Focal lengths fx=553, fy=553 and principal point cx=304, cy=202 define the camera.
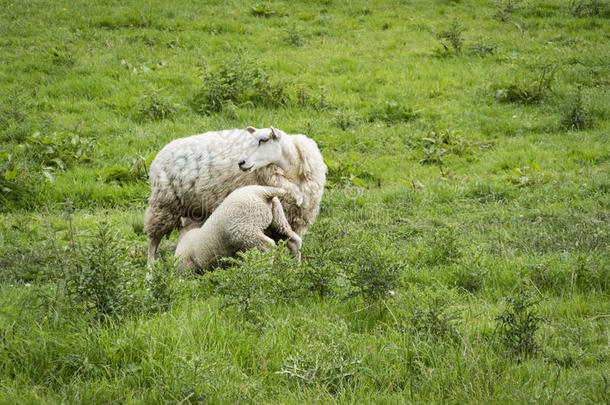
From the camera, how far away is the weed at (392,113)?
35.4 ft

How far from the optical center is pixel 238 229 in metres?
5.27

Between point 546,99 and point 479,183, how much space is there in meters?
4.36

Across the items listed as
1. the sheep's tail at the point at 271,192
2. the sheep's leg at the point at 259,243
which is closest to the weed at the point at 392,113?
the sheep's tail at the point at 271,192

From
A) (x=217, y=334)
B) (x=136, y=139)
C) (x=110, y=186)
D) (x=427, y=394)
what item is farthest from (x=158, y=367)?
(x=136, y=139)

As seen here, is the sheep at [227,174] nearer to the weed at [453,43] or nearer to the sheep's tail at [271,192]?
the sheep's tail at [271,192]

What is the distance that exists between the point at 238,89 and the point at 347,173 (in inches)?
135

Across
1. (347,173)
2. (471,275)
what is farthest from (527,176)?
(471,275)

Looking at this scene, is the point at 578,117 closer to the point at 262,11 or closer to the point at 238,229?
the point at 238,229

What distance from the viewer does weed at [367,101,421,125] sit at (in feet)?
35.4

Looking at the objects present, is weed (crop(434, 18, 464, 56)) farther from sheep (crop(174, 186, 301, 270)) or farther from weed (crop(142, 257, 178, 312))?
weed (crop(142, 257, 178, 312))

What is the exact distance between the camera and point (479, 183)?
26.1 ft

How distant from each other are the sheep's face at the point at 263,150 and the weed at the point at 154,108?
4.62 metres

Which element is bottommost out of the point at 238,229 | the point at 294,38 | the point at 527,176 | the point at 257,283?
the point at 527,176

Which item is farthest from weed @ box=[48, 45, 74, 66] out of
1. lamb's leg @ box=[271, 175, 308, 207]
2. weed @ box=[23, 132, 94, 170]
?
lamb's leg @ box=[271, 175, 308, 207]
